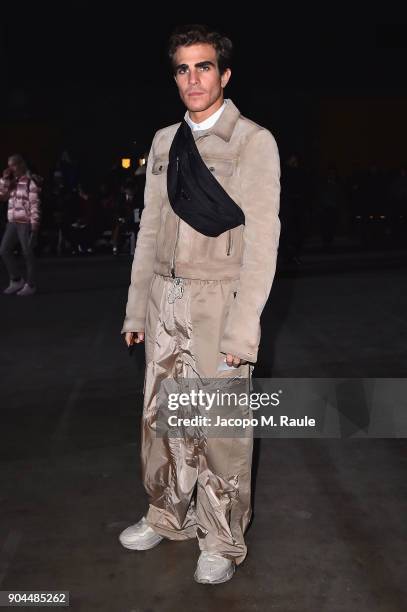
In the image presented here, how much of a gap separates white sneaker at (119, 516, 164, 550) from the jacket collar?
1569 millimetres

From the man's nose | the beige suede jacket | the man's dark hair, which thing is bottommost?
the beige suede jacket

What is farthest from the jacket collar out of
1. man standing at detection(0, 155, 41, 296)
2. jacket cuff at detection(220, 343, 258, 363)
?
man standing at detection(0, 155, 41, 296)

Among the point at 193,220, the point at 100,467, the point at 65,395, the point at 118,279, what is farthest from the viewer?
the point at 118,279

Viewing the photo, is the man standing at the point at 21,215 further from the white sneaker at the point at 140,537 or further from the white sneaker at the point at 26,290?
the white sneaker at the point at 140,537

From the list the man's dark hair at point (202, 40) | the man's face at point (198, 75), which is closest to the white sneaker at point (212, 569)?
the man's face at point (198, 75)

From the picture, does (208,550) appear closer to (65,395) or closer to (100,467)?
(100,467)

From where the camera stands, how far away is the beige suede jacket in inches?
117

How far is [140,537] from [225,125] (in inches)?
65.1

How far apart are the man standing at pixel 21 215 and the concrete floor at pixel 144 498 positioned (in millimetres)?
3036

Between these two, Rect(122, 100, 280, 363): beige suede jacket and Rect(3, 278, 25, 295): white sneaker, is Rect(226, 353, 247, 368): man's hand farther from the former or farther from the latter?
Rect(3, 278, 25, 295): white sneaker

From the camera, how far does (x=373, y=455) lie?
4.62 m

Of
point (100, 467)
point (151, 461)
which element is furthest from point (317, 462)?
point (151, 461)

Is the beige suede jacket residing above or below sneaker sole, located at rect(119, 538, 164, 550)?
above

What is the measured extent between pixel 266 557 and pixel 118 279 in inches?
367
